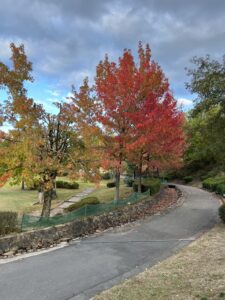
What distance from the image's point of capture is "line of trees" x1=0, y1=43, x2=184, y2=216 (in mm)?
12977

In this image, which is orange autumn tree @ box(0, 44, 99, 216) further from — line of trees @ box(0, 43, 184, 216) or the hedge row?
the hedge row

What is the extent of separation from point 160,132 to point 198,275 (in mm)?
10340

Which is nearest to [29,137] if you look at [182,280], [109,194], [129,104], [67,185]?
[129,104]

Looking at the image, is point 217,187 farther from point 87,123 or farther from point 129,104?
point 87,123

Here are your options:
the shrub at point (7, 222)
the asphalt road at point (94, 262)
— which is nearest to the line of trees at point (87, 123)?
the shrub at point (7, 222)

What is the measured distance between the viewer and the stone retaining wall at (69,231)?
34.3 feet

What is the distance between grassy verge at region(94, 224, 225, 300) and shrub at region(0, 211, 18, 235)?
5196 millimetres

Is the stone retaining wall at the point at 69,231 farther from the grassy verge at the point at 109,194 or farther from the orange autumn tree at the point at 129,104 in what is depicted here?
the grassy verge at the point at 109,194

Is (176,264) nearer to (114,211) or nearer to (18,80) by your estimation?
(114,211)

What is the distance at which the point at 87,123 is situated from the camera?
15117mm

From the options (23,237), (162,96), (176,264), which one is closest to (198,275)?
(176,264)

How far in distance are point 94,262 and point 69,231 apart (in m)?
3.32

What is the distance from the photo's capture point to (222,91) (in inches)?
518

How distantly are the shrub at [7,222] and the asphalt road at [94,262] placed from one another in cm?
155
